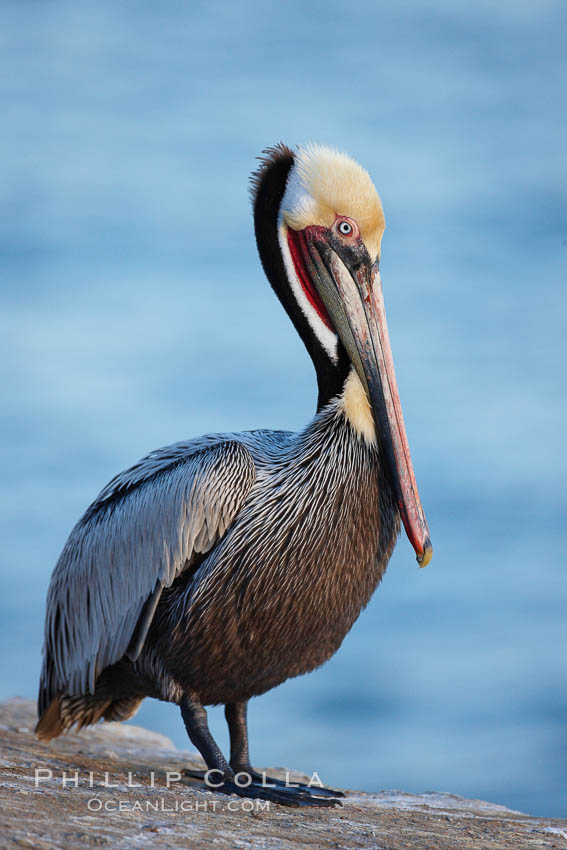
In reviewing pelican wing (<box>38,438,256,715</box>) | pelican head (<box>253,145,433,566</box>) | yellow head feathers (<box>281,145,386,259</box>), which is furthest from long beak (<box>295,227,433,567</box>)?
pelican wing (<box>38,438,256,715</box>)

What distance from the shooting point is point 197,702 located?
577 cm

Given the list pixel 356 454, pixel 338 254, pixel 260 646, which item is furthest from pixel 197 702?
pixel 338 254

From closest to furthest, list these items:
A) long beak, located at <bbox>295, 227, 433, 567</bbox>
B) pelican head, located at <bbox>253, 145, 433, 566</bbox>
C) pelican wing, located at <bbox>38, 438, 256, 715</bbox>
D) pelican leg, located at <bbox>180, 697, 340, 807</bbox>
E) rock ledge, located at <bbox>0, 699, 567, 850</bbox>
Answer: rock ledge, located at <bbox>0, 699, 567, 850</bbox>
pelican leg, located at <bbox>180, 697, 340, 807</bbox>
pelican wing, located at <bbox>38, 438, 256, 715</bbox>
long beak, located at <bbox>295, 227, 433, 567</bbox>
pelican head, located at <bbox>253, 145, 433, 566</bbox>

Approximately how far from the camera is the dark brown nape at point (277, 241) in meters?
6.14

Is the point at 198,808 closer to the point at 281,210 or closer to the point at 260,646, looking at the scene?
the point at 260,646

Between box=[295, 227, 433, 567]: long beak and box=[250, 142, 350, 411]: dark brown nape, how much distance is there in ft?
0.44

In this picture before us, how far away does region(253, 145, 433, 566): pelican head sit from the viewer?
19.8 feet

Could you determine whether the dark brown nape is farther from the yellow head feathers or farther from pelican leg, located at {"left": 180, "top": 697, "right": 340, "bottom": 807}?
pelican leg, located at {"left": 180, "top": 697, "right": 340, "bottom": 807}

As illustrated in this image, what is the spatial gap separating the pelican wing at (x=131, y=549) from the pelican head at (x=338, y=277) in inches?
30.3

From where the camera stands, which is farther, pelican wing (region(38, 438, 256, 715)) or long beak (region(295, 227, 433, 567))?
long beak (region(295, 227, 433, 567))

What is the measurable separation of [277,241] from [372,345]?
2.75 feet

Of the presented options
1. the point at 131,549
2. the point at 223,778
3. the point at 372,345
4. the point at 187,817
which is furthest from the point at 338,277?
the point at 187,817

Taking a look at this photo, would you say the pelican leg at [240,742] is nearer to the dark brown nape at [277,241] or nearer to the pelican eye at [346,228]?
the dark brown nape at [277,241]

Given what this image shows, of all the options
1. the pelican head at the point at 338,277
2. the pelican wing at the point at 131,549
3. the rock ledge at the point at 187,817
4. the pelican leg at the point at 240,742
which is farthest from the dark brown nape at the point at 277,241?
the rock ledge at the point at 187,817
